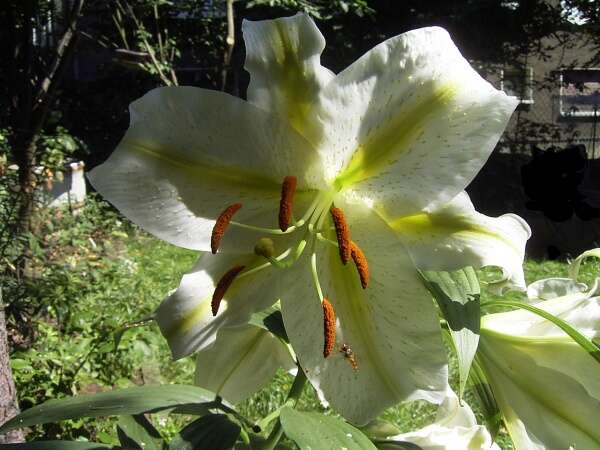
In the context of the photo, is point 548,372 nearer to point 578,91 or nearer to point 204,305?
point 204,305

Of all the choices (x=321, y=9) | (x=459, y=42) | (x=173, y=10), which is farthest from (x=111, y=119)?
(x=459, y=42)

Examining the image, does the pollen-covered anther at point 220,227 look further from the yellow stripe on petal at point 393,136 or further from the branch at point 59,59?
the branch at point 59,59

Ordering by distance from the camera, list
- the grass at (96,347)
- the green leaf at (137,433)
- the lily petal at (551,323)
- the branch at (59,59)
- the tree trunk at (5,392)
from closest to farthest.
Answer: the lily petal at (551,323) → the green leaf at (137,433) → the tree trunk at (5,392) → the grass at (96,347) → the branch at (59,59)

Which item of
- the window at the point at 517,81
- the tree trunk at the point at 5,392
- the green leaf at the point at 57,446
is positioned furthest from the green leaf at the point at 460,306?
the window at the point at 517,81

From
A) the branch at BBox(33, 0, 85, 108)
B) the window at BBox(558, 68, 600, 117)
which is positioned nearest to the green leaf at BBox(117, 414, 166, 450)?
the branch at BBox(33, 0, 85, 108)

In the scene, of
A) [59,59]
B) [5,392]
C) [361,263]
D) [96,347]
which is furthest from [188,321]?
[59,59]

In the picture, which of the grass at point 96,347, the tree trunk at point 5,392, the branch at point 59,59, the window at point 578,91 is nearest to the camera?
the tree trunk at point 5,392

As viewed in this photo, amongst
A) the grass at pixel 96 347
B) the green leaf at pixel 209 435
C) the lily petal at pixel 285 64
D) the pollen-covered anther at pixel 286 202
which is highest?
the lily petal at pixel 285 64

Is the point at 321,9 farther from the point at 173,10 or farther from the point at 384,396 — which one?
the point at 384,396
